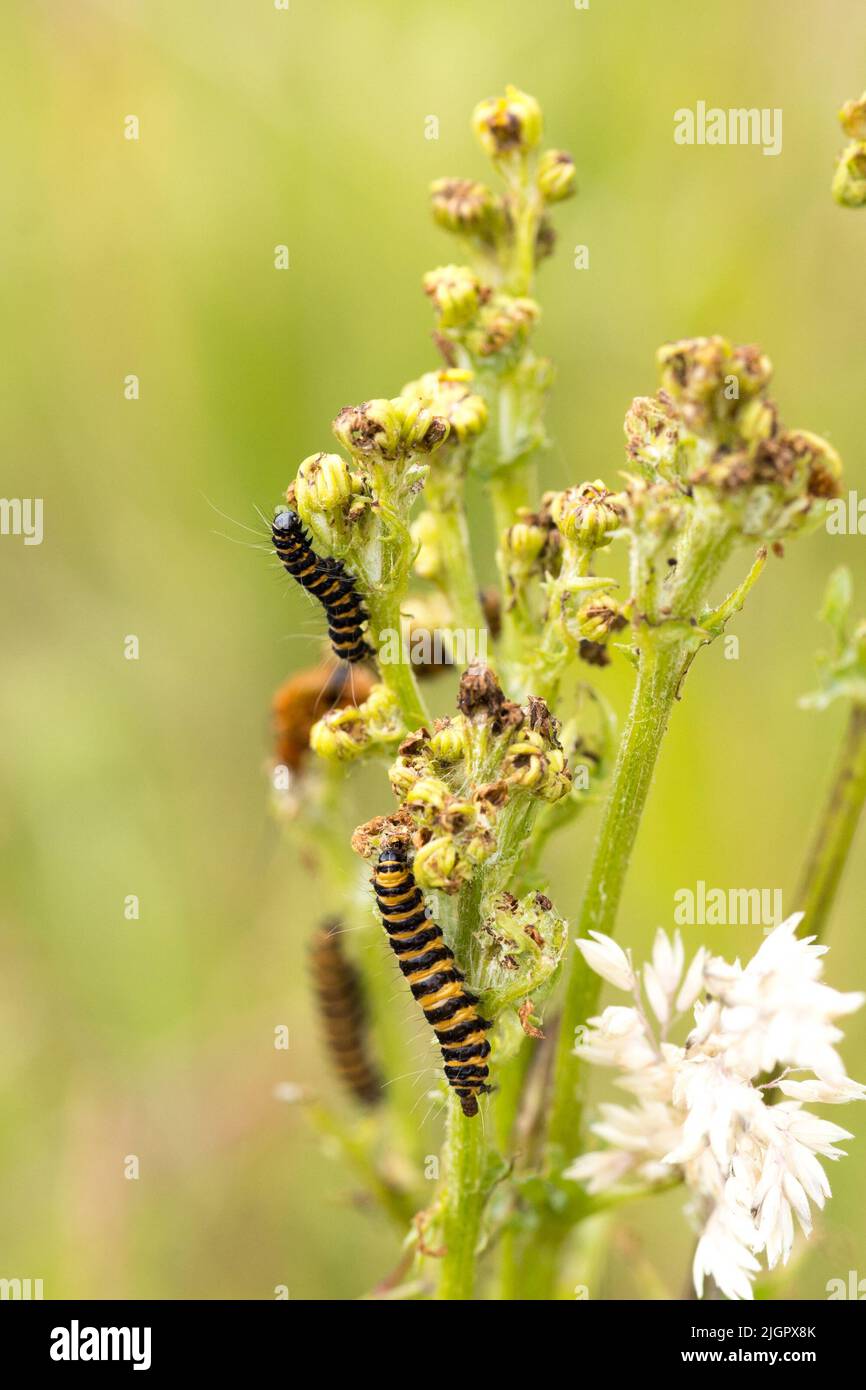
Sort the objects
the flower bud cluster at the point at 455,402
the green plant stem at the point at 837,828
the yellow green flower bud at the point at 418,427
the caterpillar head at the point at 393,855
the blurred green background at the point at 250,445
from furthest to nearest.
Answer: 1. the blurred green background at the point at 250,445
2. the flower bud cluster at the point at 455,402
3. the green plant stem at the point at 837,828
4. the yellow green flower bud at the point at 418,427
5. the caterpillar head at the point at 393,855

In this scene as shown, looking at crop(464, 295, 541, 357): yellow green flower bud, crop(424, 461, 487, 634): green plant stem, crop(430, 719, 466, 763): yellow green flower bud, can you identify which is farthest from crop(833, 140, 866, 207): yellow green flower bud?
crop(430, 719, 466, 763): yellow green flower bud

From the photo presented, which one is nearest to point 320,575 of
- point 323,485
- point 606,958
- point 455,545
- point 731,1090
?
point 323,485

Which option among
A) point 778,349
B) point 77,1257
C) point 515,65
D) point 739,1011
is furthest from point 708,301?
point 77,1257

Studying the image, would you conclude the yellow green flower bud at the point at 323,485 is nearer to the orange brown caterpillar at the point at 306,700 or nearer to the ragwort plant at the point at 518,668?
the ragwort plant at the point at 518,668

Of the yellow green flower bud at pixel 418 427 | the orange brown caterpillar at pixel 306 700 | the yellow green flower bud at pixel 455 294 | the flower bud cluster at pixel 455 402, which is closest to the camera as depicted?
the yellow green flower bud at pixel 418 427

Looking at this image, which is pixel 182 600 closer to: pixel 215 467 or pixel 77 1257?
pixel 215 467

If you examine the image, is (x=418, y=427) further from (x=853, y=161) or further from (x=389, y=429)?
(x=853, y=161)

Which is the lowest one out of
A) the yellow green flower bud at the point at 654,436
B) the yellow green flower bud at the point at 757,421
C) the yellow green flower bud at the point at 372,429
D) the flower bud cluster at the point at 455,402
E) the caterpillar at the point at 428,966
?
the caterpillar at the point at 428,966

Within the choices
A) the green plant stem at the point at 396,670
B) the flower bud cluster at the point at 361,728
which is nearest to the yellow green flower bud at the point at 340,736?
the flower bud cluster at the point at 361,728
